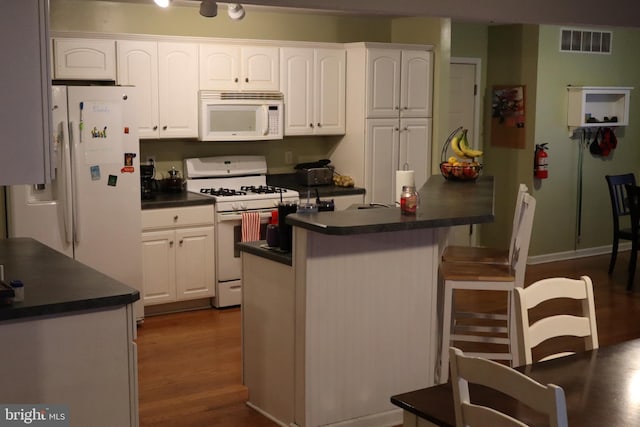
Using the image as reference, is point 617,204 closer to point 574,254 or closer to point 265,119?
point 574,254

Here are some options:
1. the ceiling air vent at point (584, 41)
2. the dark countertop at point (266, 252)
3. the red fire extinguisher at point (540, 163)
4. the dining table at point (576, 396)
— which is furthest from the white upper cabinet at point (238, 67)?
the dining table at point (576, 396)

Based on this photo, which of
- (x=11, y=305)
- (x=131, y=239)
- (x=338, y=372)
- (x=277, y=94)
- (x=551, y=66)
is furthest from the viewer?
(x=551, y=66)

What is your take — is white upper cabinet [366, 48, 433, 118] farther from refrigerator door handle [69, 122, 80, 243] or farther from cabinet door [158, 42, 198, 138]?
refrigerator door handle [69, 122, 80, 243]

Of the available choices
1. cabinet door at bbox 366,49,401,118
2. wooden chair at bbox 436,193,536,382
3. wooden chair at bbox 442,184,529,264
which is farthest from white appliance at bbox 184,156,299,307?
wooden chair at bbox 436,193,536,382

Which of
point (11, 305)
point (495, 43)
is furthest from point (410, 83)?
point (11, 305)

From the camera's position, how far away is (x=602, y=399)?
229 centimetres

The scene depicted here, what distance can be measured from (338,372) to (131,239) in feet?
7.75

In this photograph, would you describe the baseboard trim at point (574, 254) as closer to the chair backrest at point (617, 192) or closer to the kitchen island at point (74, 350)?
the chair backrest at point (617, 192)

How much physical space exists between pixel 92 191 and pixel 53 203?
27 centimetres

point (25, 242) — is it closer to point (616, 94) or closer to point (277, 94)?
point (277, 94)

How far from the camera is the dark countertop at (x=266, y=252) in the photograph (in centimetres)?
390

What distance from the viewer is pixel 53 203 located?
545cm

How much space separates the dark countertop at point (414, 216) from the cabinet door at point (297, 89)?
2.26 m

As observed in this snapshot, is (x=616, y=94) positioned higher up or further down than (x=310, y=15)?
further down
